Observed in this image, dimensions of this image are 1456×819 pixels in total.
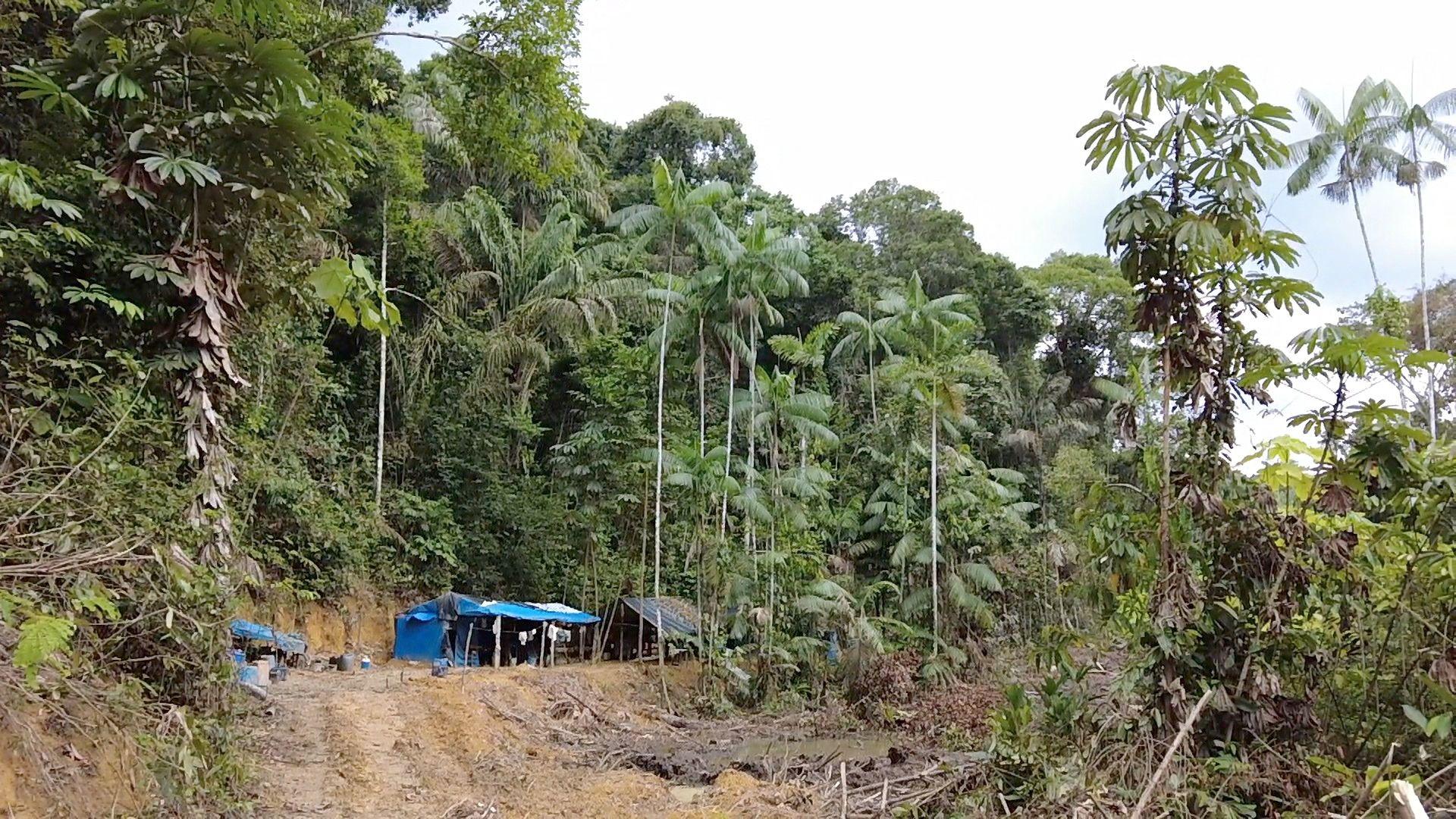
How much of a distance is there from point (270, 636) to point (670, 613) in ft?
26.2

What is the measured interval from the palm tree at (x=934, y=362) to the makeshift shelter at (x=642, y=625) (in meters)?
5.78

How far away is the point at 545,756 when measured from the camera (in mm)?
11164

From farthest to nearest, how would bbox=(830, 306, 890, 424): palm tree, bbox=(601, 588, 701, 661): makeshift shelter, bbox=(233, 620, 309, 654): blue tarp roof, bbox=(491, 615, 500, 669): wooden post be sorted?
bbox=(830, 306, 890, 424): palm tree < bbox=(601, 588, 701, 661): makeshift shelter < bbox=(491, 615, 500, 669): wooden post < bbox=(233, 620, 309, 654): blue tarp roof

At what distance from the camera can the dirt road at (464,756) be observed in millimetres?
7750

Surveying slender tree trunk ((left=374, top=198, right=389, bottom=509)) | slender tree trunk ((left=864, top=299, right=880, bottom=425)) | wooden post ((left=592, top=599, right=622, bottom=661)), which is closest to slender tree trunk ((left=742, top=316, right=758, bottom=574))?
wooden post ((left=592, top=599, right=622, bottom=661))

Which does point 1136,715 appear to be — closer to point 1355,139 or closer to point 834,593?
point 834,593

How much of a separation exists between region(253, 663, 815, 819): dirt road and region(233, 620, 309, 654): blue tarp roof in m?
0.50

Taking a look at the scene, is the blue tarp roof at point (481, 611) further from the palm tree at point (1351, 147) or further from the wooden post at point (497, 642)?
the palm tree at point (1351, 147)

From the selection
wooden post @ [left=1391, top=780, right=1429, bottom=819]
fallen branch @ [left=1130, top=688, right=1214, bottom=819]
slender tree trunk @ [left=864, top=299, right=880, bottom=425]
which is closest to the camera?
wooden post @ [left=1391, top=780, right=1429, bottom=819]

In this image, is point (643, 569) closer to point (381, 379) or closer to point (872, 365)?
point (381, 379)

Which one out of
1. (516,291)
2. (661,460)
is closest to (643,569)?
(661,460)

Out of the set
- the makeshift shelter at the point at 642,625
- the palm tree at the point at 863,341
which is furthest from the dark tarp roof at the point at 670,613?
the palm tree at the point at 863,341

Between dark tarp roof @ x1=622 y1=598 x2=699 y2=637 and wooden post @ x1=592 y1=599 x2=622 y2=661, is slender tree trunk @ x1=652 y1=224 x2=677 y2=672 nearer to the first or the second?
dark tarp roof @ x1=622 y1=598 x2=699 y2=637

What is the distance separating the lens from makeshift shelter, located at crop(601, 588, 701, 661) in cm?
1827
